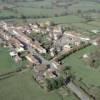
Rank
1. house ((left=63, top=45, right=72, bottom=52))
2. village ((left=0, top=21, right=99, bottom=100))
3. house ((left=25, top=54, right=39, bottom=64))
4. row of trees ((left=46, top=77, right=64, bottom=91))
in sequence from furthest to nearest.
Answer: house ((left=63, top=45, right=72, bottom=52))
house ((left=25, top=54, right=39, bottom=64))
village ((left=0, top=21, right=99, bottom=100))
row of trees ((left=46, top=77, right=64, bottom=91))

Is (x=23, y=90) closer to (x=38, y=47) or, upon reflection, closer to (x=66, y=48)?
(x=38, y=47)

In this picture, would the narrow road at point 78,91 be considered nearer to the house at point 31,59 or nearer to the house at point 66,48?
the house at point 31,59

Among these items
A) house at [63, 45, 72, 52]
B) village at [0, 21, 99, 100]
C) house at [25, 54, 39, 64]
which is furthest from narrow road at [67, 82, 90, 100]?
house at [63, 45, 72, 52]

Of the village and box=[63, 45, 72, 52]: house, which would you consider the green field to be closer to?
the village

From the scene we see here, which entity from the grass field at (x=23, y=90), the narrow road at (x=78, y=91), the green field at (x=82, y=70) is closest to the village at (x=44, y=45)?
the narrow road at (x=78, y=91)

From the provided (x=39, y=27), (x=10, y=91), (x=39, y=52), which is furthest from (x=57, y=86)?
(x=39, y=27)

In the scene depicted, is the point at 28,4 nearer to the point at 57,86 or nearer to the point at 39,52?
the point at 39,52

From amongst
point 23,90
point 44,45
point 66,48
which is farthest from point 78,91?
point 44,45
